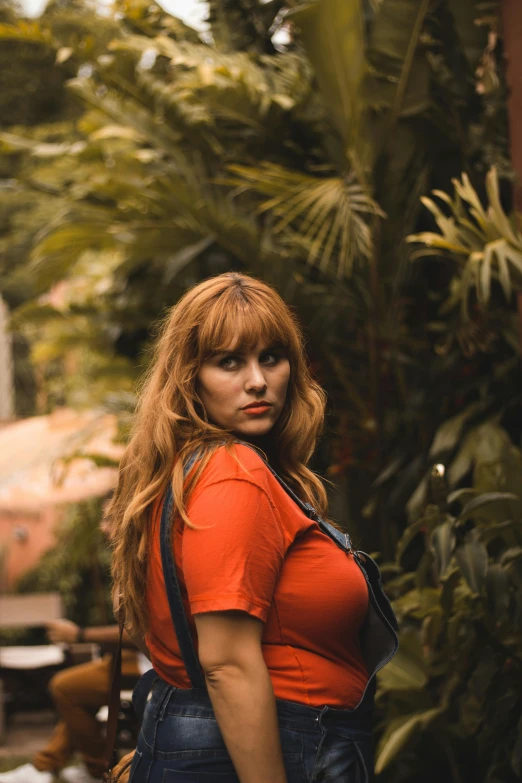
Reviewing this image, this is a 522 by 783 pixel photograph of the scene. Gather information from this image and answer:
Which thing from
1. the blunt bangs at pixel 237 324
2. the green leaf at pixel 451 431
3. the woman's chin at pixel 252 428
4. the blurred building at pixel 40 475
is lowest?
the blurred building at pixel 40 475

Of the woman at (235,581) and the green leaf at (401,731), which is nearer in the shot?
the woman at (235,581)

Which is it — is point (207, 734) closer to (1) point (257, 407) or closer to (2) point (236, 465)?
(2) point (236, 465)

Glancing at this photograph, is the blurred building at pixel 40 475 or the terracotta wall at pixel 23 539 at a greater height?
the blurred building at pixel 40 475

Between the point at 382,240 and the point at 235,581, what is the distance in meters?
2.95

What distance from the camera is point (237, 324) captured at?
163 cm

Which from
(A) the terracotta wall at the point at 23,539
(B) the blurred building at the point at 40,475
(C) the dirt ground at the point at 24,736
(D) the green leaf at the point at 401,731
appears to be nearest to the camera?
(D) the green leaf at the point at 401,731

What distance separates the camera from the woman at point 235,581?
1405mm

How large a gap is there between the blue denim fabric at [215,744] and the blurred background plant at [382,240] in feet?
3.58

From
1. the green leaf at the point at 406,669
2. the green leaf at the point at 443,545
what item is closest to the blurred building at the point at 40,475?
the green leaf at the point at 406,669

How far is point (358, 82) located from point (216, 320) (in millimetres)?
2440

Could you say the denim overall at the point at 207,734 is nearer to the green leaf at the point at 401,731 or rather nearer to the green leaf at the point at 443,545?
the green leaf at the point at 443,545

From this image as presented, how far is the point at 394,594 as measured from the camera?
3.53 metres

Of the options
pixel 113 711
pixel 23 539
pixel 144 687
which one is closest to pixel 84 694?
pixel 113 711

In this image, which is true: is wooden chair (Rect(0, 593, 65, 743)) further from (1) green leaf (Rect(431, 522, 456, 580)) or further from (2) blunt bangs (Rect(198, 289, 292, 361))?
(2) blunt bangs (Rect(198, 289, 292, 361))
